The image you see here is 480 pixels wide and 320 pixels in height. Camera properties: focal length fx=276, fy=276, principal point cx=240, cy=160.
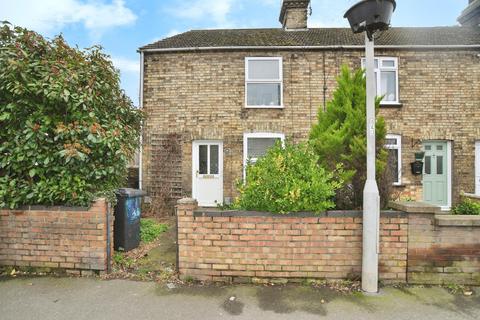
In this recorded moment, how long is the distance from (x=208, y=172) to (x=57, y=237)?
534 cm

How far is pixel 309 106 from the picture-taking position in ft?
28.5

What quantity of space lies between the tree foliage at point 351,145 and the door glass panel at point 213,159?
495 centimetres

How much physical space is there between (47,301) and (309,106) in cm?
780

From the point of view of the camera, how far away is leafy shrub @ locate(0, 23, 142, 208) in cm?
367

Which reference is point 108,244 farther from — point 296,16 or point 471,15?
point 471,15

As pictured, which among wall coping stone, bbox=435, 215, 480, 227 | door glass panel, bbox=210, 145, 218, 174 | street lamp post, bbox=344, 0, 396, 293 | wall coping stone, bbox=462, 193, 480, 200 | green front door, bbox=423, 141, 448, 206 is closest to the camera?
street lamp post, bbox=344, 0, 396, 293

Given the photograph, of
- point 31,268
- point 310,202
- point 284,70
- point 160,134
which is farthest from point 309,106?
point 31,268

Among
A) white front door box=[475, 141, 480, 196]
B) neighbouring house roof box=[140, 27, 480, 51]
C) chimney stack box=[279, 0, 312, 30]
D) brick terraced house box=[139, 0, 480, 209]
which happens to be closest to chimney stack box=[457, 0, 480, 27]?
neighbouring house roof box=[140, 27, 480, 51]

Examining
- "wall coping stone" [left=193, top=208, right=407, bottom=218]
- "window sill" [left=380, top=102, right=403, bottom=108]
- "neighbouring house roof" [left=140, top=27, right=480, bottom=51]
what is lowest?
"wall coping stone" [left=193, top=208, right=407, bottom=218]

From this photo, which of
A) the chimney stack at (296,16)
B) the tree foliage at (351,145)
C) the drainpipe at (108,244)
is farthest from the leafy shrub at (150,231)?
the chimney stack at (296,16)

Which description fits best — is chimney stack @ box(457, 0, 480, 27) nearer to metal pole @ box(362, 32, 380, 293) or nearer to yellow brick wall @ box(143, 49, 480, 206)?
yellow brick wall @ box(143, 49, 480, 206)

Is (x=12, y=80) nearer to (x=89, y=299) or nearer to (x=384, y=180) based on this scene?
(x=89, y=299)

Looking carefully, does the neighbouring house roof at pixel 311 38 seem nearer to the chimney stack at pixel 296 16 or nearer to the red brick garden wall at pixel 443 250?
the chimney stack at pixel 296 16

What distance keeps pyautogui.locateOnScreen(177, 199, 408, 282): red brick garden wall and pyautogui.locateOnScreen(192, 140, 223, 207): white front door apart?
5.22 m
